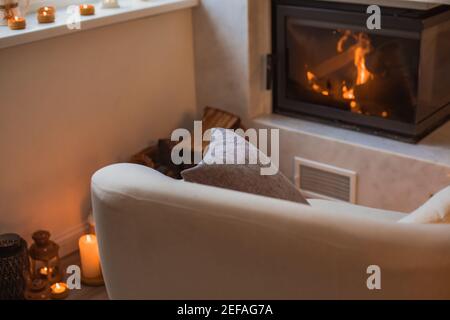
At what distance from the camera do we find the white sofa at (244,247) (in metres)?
1.25

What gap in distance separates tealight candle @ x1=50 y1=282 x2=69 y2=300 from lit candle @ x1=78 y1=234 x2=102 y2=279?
0.33ft

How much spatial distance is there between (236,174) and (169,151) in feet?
4.40

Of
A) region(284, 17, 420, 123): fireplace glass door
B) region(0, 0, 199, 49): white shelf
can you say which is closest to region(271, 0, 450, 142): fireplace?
region(284, 17, 420, 123): fireplace glass door

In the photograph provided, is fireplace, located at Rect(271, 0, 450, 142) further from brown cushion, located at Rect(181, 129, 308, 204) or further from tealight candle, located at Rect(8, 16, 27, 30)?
brown cushion, located at Rect(181, 129, 308, 204)

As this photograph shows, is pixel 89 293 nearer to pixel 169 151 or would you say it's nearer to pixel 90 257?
pixel 90 257

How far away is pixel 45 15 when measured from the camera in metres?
2.52

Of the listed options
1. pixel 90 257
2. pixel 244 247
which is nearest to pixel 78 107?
pixel 90 257

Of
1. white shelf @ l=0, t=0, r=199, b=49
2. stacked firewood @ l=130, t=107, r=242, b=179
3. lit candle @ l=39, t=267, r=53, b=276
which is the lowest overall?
lit candle @ l=39, t=267, r=53, b=276

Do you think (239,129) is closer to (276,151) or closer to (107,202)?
(276,151)

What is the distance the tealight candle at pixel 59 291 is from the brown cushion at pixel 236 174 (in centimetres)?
108

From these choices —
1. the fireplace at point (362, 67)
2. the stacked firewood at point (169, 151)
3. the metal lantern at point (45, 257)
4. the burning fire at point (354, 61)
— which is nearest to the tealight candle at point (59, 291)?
the metal lantern at point (45, 257)

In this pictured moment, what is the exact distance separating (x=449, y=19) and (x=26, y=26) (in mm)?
1542

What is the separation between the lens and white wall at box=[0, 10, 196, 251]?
2.46 m
